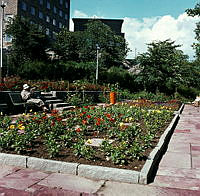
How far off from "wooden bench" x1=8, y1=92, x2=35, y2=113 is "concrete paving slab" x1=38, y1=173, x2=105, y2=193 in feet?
21.9

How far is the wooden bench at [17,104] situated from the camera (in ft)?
32.3

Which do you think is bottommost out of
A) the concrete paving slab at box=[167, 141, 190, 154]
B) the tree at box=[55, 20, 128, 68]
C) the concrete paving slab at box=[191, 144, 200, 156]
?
the concrete paving slab at box=[167, 141, 190, 154]

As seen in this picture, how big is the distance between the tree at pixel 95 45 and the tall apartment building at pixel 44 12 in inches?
408

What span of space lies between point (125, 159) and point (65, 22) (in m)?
56.9

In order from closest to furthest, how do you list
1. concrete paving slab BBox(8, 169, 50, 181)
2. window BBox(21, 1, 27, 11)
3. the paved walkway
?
the paved walkway, concrete paving slab BBox(8, 169, 50, 181), window BBox(21, 1, 27, 11)

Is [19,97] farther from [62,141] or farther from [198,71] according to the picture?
[198,71]

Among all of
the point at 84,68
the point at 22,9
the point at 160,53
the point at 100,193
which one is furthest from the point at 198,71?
the point at 22,9

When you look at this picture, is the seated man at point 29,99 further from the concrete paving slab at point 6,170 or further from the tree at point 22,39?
the tree at point 22,39

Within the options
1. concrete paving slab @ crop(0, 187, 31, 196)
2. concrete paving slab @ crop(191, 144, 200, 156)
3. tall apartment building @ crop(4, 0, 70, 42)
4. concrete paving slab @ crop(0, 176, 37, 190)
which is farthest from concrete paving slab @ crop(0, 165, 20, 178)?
tall apartment building @ crop(4, 0, 70, 42)

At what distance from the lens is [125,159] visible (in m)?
3.92

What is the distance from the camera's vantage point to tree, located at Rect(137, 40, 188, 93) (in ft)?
72.1

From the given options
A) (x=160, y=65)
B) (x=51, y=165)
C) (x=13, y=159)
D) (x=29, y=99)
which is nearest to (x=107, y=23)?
(x=160, y=65)

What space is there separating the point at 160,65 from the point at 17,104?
49.5ft

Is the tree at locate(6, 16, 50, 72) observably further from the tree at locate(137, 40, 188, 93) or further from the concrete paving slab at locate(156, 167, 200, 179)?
the concrete paving slab at locate(156, 167, 200, 179)
